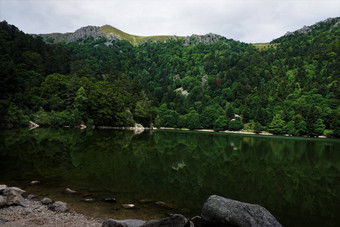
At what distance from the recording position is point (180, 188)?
14.0 m

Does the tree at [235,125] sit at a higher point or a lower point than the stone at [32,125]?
lower

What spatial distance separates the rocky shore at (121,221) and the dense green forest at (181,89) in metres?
57.5

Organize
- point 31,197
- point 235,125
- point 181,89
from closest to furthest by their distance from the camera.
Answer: point 31,197 → point 235,125 → point 181,89

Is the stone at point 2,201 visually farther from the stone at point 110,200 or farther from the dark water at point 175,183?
the stone at point 110,200

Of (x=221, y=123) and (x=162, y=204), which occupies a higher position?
(x=162, y=204)

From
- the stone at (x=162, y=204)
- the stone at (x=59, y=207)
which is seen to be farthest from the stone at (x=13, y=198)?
the stone at (x=162, y=204)

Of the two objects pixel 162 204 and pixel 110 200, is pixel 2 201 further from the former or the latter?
pixel 162 204

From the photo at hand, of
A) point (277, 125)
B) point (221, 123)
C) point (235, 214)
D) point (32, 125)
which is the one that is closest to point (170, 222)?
point (235, 214)

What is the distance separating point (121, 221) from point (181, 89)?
578 feet

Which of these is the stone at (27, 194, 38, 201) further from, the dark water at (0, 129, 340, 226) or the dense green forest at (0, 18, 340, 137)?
the dense green forest at (0, 18, 340, 137)

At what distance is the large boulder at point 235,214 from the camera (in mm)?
7766

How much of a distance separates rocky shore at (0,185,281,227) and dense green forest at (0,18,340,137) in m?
57.5

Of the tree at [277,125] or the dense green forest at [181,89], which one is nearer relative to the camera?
the dense green forest at [181,89]

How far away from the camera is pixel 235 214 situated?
7.97m
